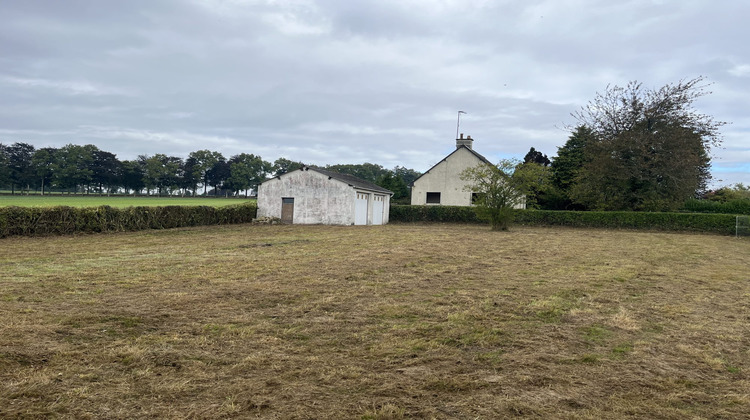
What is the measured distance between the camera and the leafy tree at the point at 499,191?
82.3ft

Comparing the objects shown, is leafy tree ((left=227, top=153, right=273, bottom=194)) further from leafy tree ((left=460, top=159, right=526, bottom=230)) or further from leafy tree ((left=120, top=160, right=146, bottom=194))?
leafy tree ((left=460, top=159, right=526, bottom=230))

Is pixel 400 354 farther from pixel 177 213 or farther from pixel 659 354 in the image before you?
pixel 177 213

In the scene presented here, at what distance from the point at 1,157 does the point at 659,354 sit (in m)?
96.9

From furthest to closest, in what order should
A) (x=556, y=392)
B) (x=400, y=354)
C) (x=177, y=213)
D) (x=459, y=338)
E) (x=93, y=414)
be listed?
(x=177, y=213), (x=459, y=338), (x=400, y=354), (x=556, y=392), (x=93, y=414)

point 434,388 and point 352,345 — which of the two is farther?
point 352,345

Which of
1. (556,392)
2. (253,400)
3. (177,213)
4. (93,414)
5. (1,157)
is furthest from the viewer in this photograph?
(1,157)

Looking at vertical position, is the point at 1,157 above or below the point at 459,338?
above

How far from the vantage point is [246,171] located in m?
95.3

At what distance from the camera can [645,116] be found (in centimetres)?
2981

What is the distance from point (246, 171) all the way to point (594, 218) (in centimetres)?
7884

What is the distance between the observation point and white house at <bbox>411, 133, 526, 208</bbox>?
37812 millimetres

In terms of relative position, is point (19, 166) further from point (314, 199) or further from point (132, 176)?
point (314, 199)

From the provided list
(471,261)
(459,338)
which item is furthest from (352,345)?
(471,261)

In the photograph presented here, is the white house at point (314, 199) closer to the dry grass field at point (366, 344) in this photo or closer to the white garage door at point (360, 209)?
the white garage door at point (360, 209)
